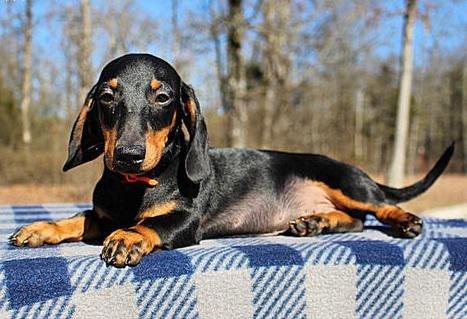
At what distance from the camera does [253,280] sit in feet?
7.50

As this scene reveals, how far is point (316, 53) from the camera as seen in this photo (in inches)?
521

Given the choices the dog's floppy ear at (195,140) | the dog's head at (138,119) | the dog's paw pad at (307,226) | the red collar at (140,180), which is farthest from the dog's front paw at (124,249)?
the dog's paw pad at (307,226)

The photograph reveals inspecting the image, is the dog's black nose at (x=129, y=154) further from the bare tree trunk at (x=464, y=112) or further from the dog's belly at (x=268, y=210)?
the bare tree trunk at (x=464, y=112)

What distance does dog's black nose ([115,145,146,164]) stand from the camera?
2.09 m

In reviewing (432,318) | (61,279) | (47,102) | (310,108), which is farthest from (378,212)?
(310,108)

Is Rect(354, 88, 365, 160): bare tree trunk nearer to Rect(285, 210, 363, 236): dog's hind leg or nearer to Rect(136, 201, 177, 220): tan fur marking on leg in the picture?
Rect(285, 210, 363, 236): dog's hind leg

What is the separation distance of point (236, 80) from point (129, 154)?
7702 mm

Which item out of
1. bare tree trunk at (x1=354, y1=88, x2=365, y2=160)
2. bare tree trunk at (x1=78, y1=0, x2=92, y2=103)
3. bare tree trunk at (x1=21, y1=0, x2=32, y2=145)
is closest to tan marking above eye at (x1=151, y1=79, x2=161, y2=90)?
bare tree trunk at (x1=78, y1=0, x2=92, y2=103)

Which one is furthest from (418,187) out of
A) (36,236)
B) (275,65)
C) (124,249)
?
(275,65)

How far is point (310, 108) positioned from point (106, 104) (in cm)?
2275

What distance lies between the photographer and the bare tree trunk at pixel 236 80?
948 centimetres

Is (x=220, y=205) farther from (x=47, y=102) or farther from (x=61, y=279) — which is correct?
(x=47, y=102)

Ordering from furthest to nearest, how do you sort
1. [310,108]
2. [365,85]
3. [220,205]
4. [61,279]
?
[365,85] → [310,108] → [220,205] → [61,279]

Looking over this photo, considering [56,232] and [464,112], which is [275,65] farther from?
[464,112]
